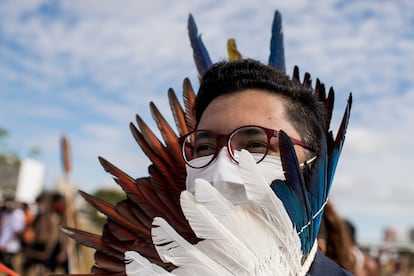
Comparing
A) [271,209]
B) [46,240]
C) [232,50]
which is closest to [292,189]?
[271,209]

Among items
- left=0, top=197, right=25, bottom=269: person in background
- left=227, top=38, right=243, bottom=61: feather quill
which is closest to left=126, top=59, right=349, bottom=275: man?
left=227, top=38, right=243, bottom=61: feather quill

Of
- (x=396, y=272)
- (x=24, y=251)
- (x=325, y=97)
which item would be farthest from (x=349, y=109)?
(x=396, y=272)

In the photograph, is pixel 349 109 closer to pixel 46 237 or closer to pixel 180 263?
pixel 180 263

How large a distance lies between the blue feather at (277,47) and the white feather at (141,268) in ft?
3.67

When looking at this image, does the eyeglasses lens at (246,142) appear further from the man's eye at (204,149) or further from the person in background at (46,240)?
the person in background at (46,240)

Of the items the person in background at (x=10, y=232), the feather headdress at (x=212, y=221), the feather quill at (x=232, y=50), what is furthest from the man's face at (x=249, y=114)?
the person in background at (x=10, y=232)

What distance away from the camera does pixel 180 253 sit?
1.43 m

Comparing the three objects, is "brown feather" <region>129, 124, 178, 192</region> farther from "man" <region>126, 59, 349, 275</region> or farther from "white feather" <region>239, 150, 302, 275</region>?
"white feather" <region>239, 150, 302, 275</region>

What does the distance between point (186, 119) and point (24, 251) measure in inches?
272

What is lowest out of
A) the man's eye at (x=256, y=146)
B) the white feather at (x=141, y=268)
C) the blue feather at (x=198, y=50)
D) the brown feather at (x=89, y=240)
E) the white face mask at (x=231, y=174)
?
the white feather at (x=141, y=268)

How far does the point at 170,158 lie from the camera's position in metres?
2.12

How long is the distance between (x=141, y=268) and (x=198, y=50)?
121 cm

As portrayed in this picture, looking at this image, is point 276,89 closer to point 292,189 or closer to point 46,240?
point 292,189

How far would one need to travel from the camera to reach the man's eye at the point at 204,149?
165cm
